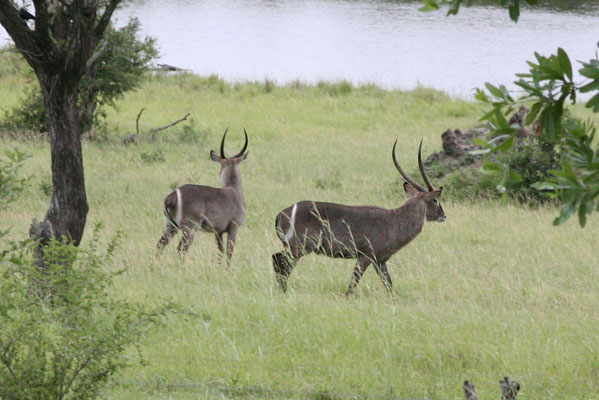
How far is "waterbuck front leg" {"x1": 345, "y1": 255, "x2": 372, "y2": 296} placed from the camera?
6637mm

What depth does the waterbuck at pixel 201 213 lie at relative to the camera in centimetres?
766

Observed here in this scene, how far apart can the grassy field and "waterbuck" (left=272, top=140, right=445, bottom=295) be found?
225 millimetres

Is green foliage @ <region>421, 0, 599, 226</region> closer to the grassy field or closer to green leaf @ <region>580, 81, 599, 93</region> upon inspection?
green leaf @ <region>580, 81, 599, 93</region>

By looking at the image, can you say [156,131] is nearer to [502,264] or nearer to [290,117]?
[290,117]

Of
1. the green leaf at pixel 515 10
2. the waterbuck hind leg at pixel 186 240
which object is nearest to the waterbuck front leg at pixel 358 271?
the waterbuck hind leg at pixel 186 240

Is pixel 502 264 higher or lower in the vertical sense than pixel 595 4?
lower

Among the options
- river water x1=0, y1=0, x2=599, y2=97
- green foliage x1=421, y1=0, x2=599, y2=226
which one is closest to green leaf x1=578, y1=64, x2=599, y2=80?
green foliage x1=421, y1=0, x2=599, y2=226

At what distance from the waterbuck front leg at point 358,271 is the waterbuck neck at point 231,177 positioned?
76.4 inches

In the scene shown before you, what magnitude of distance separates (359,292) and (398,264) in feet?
Result: 3.69

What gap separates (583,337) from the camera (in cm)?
546

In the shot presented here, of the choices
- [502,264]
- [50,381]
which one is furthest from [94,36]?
[502,264]

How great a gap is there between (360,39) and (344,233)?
27.3m

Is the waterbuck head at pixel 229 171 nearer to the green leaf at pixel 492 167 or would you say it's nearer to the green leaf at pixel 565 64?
the green leaf at pixel 492 167

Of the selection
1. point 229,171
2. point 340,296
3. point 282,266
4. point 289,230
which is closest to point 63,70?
point 289,230
